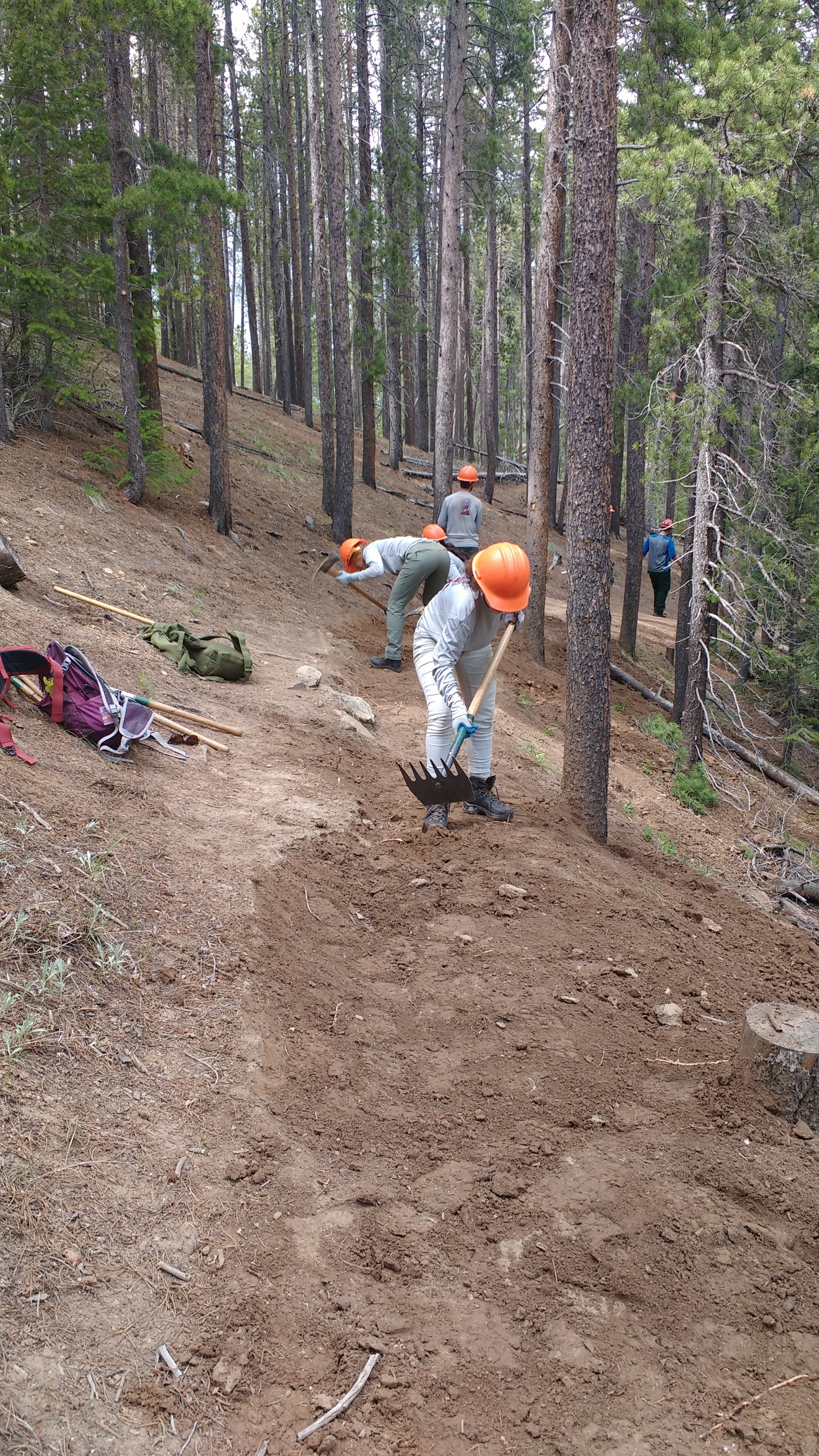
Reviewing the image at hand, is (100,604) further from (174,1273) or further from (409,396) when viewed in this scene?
(409,396)

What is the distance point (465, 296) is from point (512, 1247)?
101 ft

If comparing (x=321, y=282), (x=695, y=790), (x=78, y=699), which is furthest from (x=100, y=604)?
(x=321, y=282)

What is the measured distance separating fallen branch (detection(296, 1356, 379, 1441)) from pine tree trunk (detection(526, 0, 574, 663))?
1080 cm

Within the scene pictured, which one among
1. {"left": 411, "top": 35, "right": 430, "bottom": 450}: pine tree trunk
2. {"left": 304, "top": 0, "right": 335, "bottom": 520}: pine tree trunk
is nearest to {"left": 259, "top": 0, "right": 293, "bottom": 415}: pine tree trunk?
{"left": 411, "top": 35, "right": 430, "bottom": 450}: pine tree trunk

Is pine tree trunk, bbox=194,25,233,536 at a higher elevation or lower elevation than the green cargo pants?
higher

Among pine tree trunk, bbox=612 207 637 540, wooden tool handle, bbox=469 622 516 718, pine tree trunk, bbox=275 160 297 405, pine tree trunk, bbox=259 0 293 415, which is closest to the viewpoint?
wooden tool handle, bbox=469 622 516 718

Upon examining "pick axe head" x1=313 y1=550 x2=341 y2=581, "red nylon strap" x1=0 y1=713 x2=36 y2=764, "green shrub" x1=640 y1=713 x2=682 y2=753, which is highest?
"red nylon strap" x1=0 y1=713 x2=36 y2=764

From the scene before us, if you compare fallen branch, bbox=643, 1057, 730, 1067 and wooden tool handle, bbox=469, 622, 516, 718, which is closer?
fallen branch, bbox=643, 1057, 730, 1067

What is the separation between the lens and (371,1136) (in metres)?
3.61

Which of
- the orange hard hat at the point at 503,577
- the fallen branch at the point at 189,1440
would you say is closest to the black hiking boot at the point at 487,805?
the orange hard hat at the point at 503,577

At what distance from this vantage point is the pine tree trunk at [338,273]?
13766 millimetres

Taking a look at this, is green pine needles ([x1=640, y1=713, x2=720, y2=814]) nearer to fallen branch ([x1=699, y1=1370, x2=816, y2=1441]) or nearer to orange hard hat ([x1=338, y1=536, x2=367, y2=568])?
Result: orange hard hat ([x1=338, y1=536, x2=367, y2=568])

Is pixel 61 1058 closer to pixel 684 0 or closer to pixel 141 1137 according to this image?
pixel 141 1137

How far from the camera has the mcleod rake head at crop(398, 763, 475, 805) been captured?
6.21 metres
